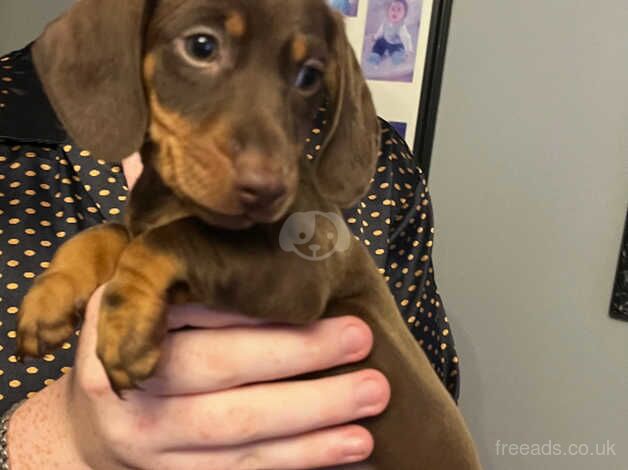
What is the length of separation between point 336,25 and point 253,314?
1.47 feet

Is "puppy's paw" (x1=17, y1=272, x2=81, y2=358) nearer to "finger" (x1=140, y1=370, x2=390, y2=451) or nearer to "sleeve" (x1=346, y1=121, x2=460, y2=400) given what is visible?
"finger" (x1=140, y1=370, x2=390, y2=451)

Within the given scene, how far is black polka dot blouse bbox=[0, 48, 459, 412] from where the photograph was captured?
1.19m

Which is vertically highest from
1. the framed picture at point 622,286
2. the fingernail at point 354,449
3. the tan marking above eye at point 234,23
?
the tan marking above eye at point 234,23

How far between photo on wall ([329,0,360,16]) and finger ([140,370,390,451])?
1515 mm

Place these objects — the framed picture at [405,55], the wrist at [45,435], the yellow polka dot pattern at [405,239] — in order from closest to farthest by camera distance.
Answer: the wrist at [45,435] → the yellow polka dot pattern at [405,239] → the framed picture at [405,55]

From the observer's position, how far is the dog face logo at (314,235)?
3.01ft

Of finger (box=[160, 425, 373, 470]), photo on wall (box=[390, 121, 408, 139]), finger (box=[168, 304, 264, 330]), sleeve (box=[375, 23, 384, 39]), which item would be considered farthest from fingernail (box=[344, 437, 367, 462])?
sleeve (box=[375, 23, 384, 39])

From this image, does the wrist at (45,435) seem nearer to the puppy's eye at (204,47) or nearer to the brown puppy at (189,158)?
the brown puppy at (189,158)

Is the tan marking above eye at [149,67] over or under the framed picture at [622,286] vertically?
over

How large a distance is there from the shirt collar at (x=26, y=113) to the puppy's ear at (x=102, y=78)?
43 cm

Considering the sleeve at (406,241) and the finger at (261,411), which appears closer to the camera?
the finger at (261,411)

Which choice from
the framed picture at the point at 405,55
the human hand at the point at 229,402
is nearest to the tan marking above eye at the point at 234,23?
the human hand at the point at 229,402

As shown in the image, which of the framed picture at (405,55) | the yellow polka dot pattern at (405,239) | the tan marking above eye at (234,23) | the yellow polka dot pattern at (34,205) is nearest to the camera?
the tan marking above eye at (234,23)

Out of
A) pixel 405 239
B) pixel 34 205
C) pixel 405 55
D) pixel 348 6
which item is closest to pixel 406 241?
pixel 405 239
